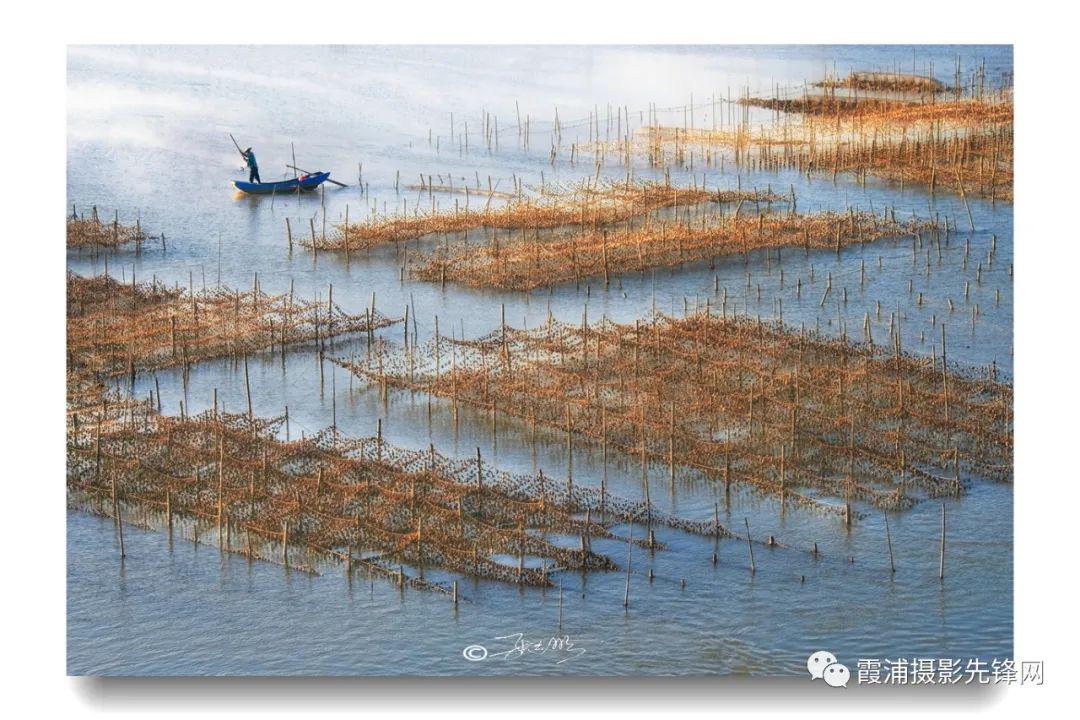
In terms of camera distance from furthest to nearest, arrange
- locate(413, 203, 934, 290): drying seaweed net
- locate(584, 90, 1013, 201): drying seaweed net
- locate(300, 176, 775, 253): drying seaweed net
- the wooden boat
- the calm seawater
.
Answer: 1. locate(413, 203, 934, 290): drying seaweed net
2. locate(300, 176, 775, 253): drying seaweed net
3. the wooden boat
4. locate(584, 90, 1013, 201): drying seaweed net
5. the calm seawater

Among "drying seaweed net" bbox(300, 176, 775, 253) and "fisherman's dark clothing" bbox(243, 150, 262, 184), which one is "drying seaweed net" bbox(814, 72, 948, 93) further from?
"fisherman's dark clothing" bbox(243, 150, 262, 184)

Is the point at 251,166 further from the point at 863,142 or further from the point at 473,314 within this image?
the point at 863,142

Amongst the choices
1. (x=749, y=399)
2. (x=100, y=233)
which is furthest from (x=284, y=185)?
(x=749, y=399)

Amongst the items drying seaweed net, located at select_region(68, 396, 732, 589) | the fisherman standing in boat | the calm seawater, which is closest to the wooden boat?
the fisherman standing in boat

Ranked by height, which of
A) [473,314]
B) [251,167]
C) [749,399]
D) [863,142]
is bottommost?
[749,399]

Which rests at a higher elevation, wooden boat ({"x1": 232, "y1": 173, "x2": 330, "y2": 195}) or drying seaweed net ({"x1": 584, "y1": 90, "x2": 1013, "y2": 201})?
drying seaweed net ({"x1": 584, "y1": 90, "x2": 1013, "y2": 201})

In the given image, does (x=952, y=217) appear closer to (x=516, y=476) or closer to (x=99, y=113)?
(x=516, y=476)
